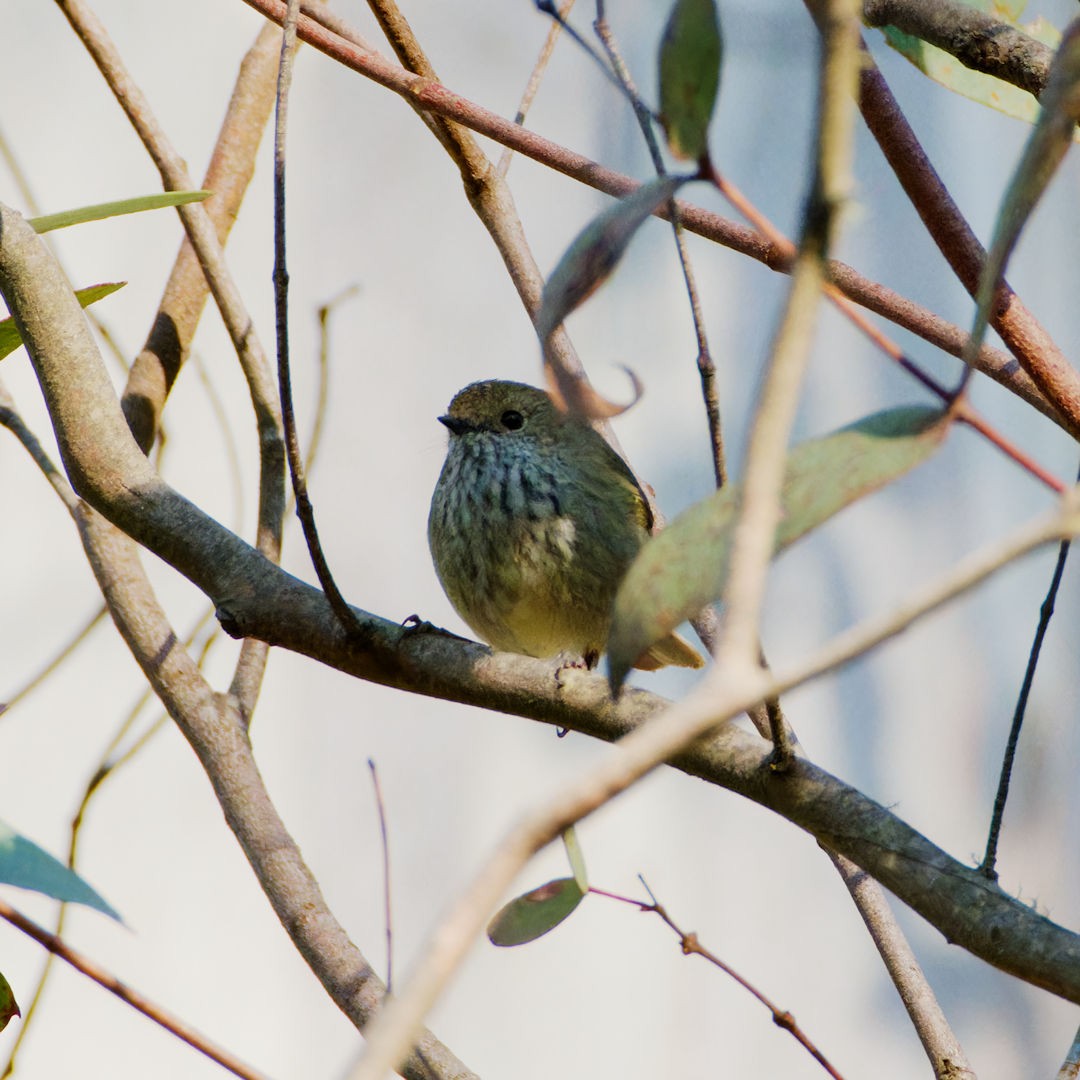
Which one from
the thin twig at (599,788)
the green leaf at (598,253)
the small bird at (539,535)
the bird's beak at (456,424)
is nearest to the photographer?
the thin twig at (599,788)

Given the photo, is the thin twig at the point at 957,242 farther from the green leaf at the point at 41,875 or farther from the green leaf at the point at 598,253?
the green leaf at the point at 41,875

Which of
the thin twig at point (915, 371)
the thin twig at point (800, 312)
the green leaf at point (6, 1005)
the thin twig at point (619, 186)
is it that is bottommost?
the green leaf at point (6, 1005)

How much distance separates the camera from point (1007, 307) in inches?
34.5

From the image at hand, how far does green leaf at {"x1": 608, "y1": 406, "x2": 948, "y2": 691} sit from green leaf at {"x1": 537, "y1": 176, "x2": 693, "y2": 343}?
112 mm

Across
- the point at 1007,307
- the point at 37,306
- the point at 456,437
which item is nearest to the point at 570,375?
the point at 1007,307

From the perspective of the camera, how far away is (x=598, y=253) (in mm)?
582

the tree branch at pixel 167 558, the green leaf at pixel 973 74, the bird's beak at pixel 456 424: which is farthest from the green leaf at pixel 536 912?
the bird's beak at pixel 456 424

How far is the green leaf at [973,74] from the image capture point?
1116 millimetres

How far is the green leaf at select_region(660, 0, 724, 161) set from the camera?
1.78ft

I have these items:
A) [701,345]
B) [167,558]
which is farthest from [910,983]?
[167,558]

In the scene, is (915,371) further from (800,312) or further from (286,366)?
(286,366)

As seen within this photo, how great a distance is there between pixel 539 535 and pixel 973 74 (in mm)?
989

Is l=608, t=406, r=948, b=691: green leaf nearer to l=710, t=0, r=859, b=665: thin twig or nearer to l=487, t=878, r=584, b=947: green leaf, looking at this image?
l=710, t=0, r=859, b=665: thin twig

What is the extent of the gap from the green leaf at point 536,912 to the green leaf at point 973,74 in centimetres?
78
